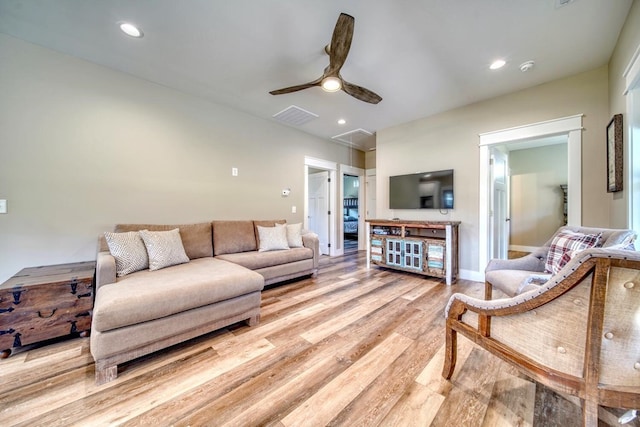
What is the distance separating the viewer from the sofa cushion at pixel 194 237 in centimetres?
270

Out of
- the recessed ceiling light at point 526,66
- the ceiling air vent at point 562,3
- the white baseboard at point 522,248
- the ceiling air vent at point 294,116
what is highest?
the ceiling air vent at point 294,116

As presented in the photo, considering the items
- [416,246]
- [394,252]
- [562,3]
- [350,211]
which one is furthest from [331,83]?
[350,211]

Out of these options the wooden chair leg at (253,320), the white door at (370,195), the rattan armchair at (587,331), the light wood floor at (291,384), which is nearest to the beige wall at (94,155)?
the light wood floor at (291,384)

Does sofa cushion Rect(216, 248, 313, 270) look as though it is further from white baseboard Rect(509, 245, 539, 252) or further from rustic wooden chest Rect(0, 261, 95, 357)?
white baseboard Rect(509, 245, 539, 252)

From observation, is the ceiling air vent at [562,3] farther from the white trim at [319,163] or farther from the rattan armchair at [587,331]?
the white trim at [319,163]

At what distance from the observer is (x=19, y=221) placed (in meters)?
2.14

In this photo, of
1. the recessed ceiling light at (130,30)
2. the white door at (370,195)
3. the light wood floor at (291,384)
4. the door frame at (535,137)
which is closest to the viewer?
the light wood floor at (291,384)

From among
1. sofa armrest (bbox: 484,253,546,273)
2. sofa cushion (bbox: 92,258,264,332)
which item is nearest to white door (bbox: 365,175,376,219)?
sofa armrest (bbox: 484,253,546,273)

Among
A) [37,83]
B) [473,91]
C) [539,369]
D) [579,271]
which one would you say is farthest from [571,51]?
[37,83]

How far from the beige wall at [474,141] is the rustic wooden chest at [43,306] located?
13.8 ft

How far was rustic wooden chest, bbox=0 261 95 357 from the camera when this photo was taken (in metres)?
1.59

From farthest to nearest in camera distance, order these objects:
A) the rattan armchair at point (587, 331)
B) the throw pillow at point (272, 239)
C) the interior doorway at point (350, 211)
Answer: the interior doorway at point (350, 211)
the throw pillow at point (272, 239)
the rattan armchair at point (587, 331)

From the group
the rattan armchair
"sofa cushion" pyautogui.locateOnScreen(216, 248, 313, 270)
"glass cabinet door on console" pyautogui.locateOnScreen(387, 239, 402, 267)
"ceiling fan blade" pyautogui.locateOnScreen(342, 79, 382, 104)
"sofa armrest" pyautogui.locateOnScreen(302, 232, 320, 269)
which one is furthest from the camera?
"glass cabinet door on console" pyautogui.locateOnScreen(387, 239, 402, 267)

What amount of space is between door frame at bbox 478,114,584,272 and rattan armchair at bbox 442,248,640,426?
2565 mm
